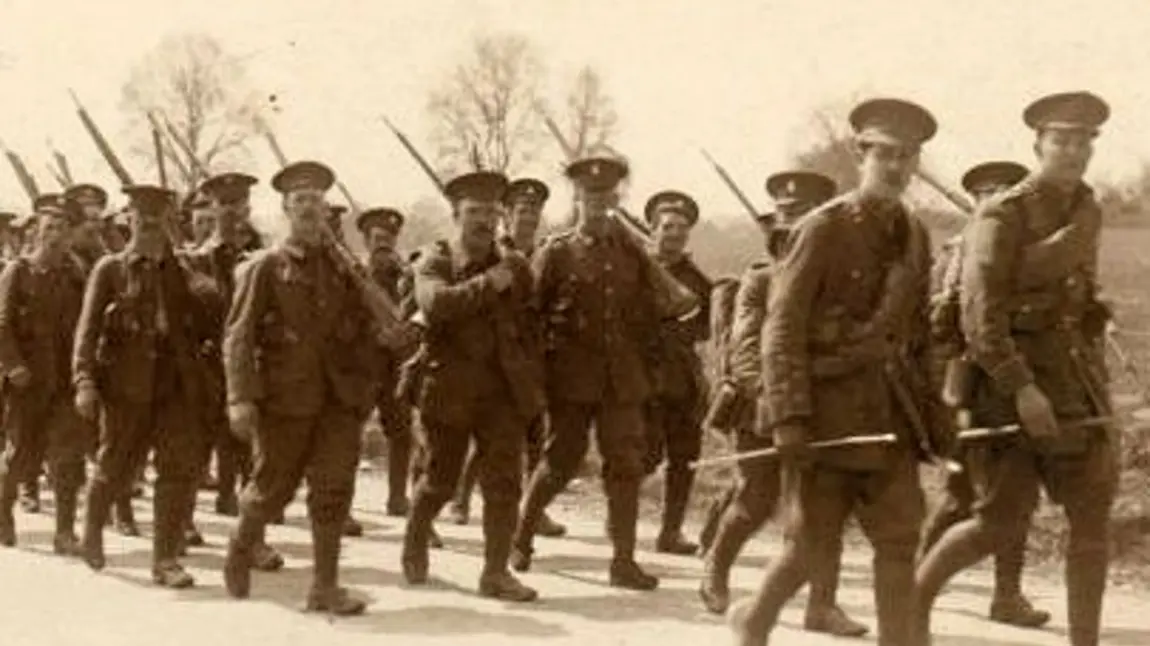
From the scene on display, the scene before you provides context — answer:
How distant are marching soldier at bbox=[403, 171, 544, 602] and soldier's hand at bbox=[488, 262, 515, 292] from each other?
1cm

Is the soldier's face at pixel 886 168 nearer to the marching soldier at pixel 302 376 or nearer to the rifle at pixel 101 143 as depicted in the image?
the marching soldier at pixel 302 376

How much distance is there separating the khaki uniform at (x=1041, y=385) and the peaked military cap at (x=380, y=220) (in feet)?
25.0

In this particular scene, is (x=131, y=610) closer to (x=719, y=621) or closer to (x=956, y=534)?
(x=719, y=621)

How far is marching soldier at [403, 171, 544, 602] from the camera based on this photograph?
977 centimetres

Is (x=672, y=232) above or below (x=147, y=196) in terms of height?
above

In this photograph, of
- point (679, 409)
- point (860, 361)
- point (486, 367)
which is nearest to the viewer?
point (860, 361)

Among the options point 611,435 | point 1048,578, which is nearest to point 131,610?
point 611,435

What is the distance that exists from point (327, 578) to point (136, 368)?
1.98 meters

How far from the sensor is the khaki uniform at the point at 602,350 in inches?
406

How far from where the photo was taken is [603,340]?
1034 centimetres

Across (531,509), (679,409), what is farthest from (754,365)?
(679,409)

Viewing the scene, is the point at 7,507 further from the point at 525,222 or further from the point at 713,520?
the point at 713,520

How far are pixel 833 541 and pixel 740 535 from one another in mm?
2397

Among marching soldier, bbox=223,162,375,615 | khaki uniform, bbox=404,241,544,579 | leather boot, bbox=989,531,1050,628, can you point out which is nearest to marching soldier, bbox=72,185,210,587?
marching soldier, bbox=223,162,375,615
